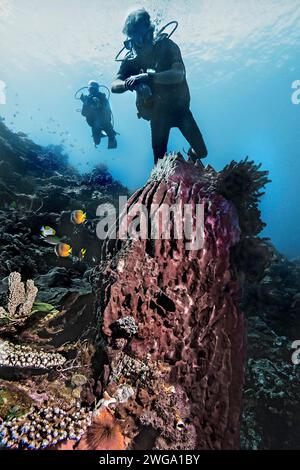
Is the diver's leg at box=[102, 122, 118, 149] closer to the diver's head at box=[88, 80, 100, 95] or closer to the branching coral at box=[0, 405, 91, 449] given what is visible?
the diver's head at box=[88, 80, 100, 95]

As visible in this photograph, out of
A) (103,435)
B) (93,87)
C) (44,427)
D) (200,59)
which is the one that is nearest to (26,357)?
(44,427)

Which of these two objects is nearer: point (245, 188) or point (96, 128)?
point (245, 188)

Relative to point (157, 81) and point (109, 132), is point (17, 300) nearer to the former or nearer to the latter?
point (157, 81)

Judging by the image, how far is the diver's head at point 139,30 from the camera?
441 centimetres

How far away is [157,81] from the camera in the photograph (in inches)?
174

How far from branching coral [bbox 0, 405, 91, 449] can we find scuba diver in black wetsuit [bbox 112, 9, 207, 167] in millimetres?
3954

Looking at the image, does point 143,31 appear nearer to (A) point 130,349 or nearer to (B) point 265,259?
(B) point 265,259

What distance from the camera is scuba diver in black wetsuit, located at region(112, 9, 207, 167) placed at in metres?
4.43

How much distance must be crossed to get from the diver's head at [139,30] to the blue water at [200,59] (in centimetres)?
1943

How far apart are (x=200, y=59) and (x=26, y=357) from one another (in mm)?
37104

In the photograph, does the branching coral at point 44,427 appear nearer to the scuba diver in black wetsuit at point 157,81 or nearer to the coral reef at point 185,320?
the coral reef at point 185,320

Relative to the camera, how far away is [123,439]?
2.29 metres

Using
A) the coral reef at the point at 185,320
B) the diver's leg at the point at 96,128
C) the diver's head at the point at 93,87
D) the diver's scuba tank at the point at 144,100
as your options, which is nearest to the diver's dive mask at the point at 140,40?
the diver's scuba tank at the point at 144,100

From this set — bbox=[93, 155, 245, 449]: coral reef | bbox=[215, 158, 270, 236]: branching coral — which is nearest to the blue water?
bbox=[215, 158, 270, 236]: branching coral
